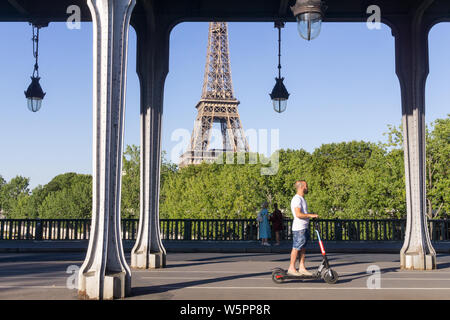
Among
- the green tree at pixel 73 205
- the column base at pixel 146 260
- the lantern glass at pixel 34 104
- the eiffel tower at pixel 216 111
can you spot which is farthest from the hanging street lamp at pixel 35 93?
the eiffel tower at pixel 216 111

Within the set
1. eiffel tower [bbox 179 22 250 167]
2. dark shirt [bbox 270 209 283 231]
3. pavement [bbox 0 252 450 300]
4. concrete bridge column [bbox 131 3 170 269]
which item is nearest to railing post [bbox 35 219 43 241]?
pavement [bbox 0 252 450 300]

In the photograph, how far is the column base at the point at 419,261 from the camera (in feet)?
40.9

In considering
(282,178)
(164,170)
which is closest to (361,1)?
(282,178)

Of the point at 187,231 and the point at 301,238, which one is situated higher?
the point at 301,238

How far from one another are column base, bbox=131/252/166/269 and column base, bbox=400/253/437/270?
6.33 metres

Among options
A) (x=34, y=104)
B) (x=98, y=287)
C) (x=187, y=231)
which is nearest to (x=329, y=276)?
(x=98, y=287)

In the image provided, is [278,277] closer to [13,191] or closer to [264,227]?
[264,227]

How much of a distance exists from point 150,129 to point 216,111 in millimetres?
72532

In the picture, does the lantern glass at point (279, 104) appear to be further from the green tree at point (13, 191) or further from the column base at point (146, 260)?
the green tree at point (13, 191)

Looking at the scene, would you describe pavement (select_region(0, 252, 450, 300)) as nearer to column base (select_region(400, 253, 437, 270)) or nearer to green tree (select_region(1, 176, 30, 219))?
column base (select_region(400, 253, 437, 270))

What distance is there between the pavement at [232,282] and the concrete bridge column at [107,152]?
55 cm

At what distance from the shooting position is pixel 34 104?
1434 centimetres

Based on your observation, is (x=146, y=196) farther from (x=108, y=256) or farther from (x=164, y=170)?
(x=164, y=170)

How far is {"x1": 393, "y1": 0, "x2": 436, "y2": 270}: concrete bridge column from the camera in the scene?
12617 millimetres
